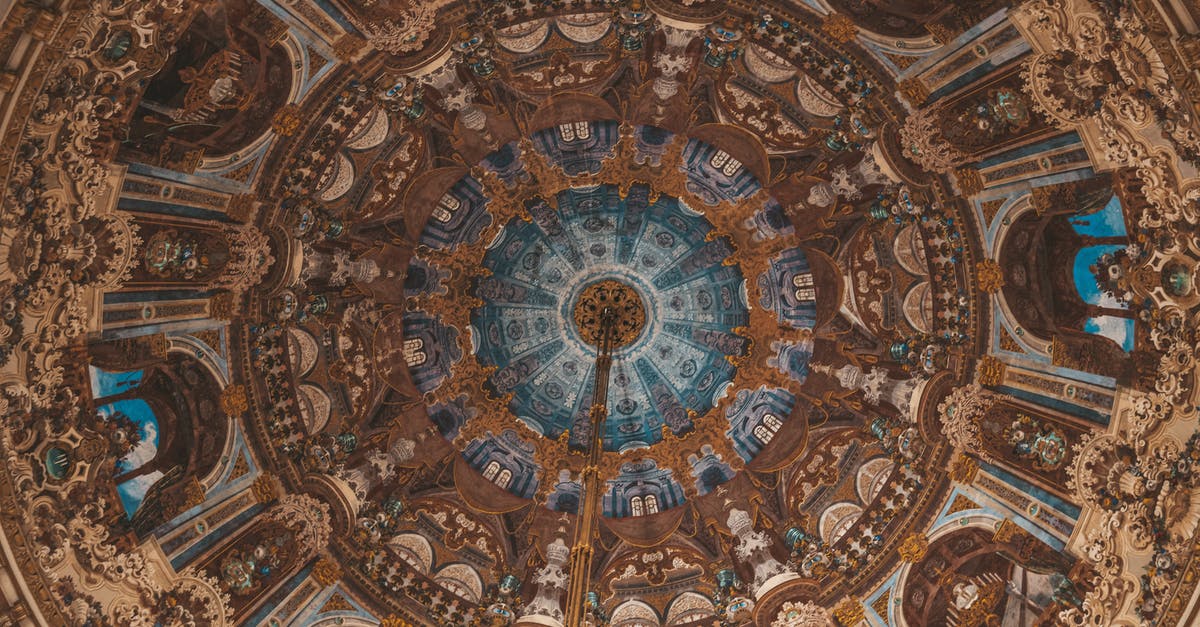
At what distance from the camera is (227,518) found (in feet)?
52.7

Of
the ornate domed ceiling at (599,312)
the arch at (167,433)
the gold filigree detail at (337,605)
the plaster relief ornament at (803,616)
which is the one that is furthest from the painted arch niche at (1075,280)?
the arch at (167,433)

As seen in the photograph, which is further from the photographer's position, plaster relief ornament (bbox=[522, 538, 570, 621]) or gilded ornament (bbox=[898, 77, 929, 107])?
plaster relief ornament (bbox=[522, 538, 570, 621])

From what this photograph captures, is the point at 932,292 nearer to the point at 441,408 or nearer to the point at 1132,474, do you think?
the point at 1132,474

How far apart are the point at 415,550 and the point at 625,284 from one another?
29.1 feet

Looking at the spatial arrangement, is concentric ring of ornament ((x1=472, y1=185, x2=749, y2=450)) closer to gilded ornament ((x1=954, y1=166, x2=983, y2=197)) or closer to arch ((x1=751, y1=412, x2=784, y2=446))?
arch ((x1=751, y1=412, x2=784, y2=446))

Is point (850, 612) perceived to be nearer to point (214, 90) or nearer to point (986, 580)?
point (986, 580)

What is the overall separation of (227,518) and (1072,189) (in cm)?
1689

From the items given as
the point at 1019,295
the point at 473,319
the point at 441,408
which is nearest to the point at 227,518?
the point at 441,408

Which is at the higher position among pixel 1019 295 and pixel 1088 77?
pixel 1088 77

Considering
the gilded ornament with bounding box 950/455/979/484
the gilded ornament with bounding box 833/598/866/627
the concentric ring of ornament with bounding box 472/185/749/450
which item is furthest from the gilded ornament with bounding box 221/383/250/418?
the gilded ornament with bounding box 950/455/979/484

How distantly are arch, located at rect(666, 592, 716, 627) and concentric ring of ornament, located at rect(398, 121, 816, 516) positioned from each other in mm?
2560

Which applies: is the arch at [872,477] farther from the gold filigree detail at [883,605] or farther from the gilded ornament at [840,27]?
the gilded ornament at [840,27]

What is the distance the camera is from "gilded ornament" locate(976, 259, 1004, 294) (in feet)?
51.0

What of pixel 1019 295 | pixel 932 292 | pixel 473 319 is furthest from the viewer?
pixel 473 319
